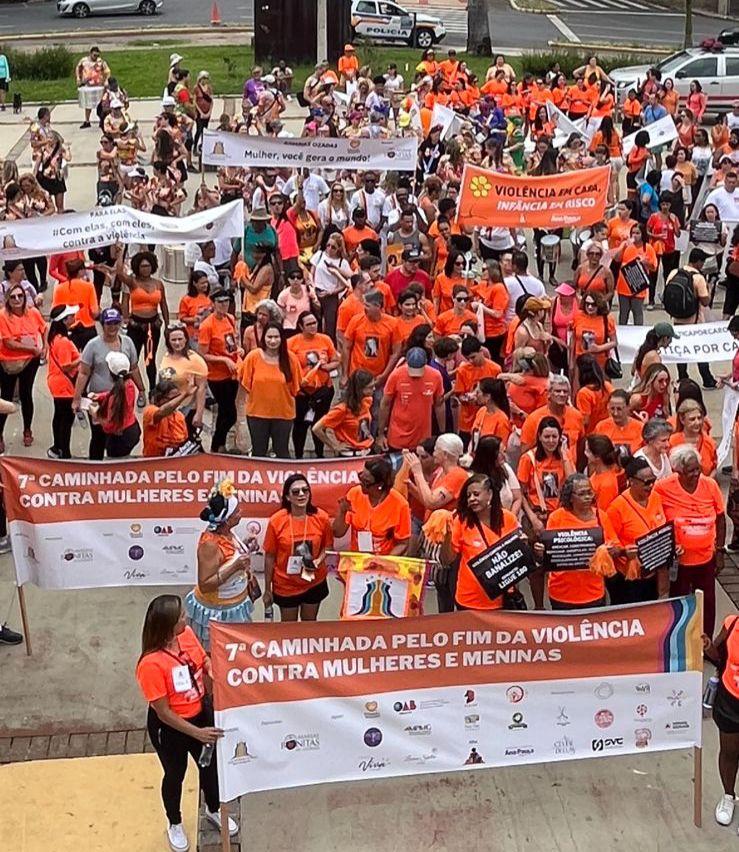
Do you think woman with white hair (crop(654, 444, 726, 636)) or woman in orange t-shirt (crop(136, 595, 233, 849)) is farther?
woman with white hair (crop(654, 444, 726, 636))

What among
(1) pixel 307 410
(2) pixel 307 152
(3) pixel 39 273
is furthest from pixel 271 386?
(3) pixel 39 273

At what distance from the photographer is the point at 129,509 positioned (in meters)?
8.03

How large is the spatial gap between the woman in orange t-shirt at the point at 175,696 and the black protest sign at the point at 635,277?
7.84m

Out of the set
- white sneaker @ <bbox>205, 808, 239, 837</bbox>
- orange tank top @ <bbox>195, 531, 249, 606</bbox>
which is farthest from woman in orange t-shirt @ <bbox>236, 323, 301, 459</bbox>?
white sneaker @ <bbox>205, 808, 239, 837</bbox>

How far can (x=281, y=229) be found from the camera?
13.3 m

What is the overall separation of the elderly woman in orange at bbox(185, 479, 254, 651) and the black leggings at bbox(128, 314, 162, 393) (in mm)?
4836

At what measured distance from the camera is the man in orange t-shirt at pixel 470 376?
966 cm

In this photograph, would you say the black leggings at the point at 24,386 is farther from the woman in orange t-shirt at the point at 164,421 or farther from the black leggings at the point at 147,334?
the woman in orange t-shirt at the point at 164,421

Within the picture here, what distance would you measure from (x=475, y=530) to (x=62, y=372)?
4419mm

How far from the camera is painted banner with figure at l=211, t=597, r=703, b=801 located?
6.20 m

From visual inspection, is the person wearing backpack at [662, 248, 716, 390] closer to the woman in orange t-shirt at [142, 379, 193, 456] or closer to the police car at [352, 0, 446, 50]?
the woman in orange t-shirt at [142, 379, 193, 456]

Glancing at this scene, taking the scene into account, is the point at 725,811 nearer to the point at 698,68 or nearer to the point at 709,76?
the point at 709,76

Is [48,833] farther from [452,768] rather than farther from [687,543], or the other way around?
[687,543]

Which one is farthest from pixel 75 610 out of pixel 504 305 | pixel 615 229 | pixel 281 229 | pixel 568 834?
pixel 615 229
